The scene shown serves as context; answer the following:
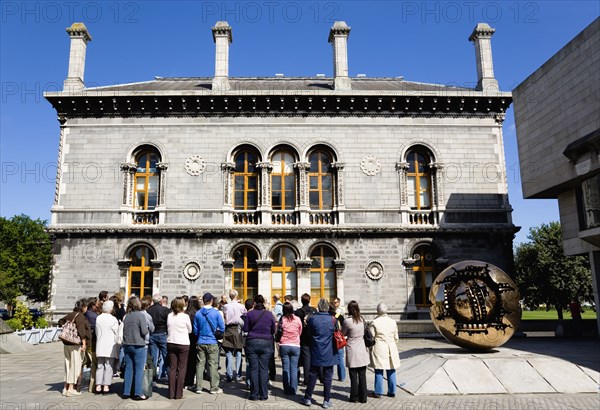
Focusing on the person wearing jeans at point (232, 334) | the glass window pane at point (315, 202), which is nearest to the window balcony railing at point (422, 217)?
the glass window pane at point (315, 202)

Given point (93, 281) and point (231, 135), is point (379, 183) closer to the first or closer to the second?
point (231, 135)

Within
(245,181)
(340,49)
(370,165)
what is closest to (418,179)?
(370,165)

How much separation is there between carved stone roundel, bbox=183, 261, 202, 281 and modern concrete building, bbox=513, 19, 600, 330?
14442 millimetres

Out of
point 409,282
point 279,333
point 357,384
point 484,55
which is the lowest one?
point 357,384

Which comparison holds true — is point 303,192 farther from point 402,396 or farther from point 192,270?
point 402,396

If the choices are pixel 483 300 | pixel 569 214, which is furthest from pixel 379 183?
pixel 483 300

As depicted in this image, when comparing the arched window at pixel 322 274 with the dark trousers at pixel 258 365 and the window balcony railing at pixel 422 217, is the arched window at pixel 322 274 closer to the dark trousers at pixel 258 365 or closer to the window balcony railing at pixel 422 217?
the window balcony railing at pixel 422 217

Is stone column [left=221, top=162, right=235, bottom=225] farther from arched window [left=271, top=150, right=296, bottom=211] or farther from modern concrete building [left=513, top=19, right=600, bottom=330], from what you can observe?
modern concrete building [left=513, top=19, right=600, bottom=330]

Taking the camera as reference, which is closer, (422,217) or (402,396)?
(402,396)

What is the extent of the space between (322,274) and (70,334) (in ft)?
40.1

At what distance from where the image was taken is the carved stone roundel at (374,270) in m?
19.6

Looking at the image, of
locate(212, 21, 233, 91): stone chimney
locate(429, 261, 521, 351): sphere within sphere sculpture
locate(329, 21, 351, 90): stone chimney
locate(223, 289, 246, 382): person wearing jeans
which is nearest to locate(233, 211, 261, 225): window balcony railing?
locate(212, 21, 233, 91): stone chimney

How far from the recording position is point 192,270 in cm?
1953

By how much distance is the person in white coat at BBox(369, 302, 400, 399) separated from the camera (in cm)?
866
